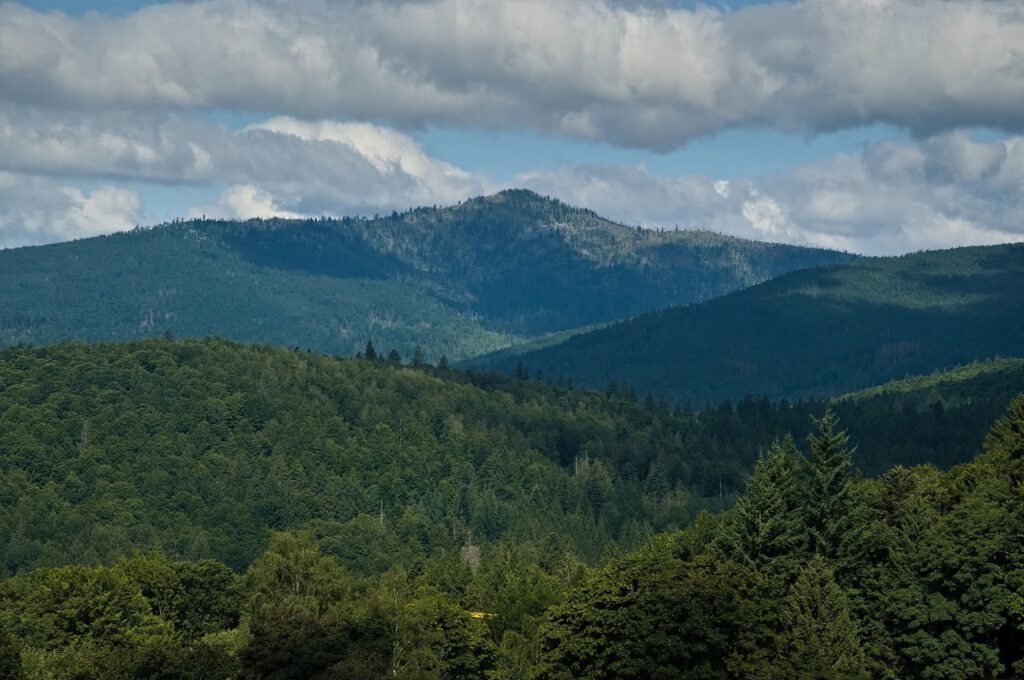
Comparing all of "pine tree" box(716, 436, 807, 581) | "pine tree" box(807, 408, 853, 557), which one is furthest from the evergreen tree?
"pine tree" box(807, 408, 853, 557)

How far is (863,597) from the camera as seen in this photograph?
119m

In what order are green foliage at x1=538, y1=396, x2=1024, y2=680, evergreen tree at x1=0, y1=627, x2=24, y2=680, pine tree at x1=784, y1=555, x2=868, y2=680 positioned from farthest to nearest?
green foliage at x1=538, y1=396, x2=1024, y2=680
pine tree at x1=784, y1=555, x2=868, y2=680
evergreen tree at x1=0, y1=627, x2=24, y2=680

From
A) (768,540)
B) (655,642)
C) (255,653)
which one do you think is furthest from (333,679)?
(768,540)

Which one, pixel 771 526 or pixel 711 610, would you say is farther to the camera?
pixel 771 526

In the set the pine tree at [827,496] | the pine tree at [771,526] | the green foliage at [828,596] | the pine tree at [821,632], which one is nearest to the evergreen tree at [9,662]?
the green foliage at [828,596]

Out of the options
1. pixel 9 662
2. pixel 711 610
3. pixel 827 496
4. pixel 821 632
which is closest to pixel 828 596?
pixel 821 632

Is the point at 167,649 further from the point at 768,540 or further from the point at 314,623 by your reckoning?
the point at 768,540

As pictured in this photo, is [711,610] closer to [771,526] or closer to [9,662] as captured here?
[771,526]

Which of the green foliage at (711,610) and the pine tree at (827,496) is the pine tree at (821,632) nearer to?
the green foliage at (711,610)

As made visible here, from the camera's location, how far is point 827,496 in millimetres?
125000

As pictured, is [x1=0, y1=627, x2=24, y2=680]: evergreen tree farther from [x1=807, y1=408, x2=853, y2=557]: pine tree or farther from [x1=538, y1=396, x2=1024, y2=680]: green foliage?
[x1=807, y1=408, x2=853, y2=557]: pine tree

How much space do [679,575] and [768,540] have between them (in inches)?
757

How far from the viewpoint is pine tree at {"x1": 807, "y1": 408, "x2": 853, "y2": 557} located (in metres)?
123

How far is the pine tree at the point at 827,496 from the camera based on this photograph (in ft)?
405
